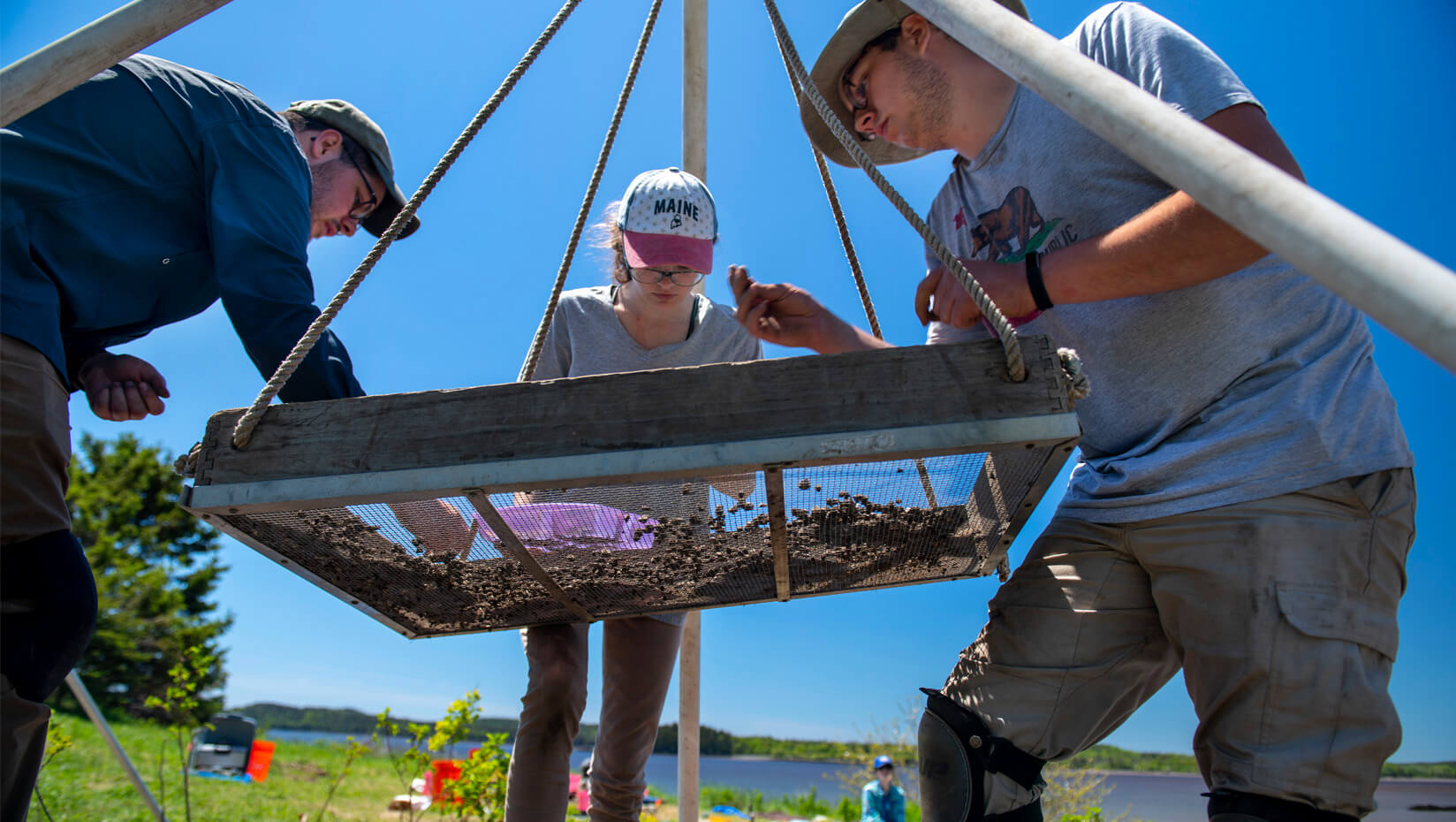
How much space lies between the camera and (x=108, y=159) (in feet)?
5.50

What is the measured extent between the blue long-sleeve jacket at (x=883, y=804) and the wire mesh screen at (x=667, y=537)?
22.2 feet

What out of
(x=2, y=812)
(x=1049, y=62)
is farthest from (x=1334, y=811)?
(x=2, y=812)

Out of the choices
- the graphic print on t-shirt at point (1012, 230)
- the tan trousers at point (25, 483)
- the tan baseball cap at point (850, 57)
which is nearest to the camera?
the tan trousers at point (25, 483)

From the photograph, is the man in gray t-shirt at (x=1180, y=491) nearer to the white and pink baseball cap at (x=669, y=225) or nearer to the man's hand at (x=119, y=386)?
the white and pink baseball cap at (x=669, y=225)

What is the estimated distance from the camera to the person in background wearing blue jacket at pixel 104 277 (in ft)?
4.83

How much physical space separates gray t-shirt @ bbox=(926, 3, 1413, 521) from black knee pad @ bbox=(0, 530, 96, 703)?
177 cm

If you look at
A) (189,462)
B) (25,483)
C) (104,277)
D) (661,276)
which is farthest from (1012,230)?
(25,483)

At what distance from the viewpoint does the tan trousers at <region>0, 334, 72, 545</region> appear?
4.84 ft

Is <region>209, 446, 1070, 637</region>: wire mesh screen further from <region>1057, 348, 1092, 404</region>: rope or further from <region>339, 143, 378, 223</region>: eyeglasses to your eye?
<region>339, 143, 378, 223</region>: eyeglasses

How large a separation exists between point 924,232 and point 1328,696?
89 cm

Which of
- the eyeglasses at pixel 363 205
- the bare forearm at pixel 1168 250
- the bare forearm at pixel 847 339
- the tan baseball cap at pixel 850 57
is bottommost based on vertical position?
the bare forearm at pixel 1168 250

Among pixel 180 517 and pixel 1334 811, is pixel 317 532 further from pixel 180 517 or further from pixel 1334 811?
pixel 180 517

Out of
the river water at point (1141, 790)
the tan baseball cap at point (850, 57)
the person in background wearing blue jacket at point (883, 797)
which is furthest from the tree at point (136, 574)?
the tan baseball cap at point (850, 57)

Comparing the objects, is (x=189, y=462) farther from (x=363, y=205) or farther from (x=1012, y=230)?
(x=1012, y=230)
